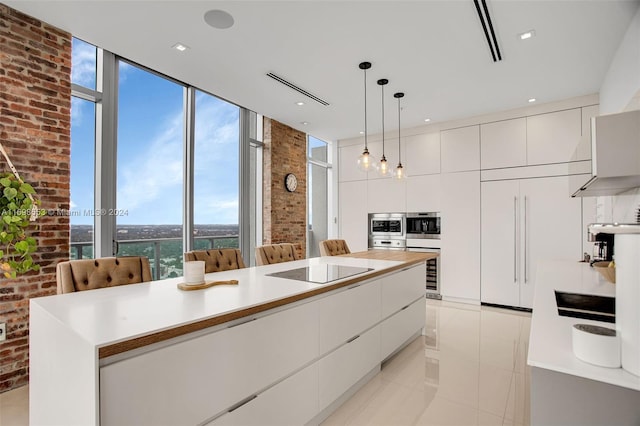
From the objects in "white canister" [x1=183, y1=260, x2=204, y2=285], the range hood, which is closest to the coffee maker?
the range hood

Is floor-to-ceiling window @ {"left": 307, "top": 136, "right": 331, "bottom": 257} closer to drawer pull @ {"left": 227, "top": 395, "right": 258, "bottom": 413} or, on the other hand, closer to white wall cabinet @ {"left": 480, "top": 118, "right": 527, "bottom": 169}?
white wall cabinet @ {"left": 480, "top": 118, "right": 527, "bottom": 169}

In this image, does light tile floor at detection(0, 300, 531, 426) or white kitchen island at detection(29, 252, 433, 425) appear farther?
light tile floor at detection(0, 300, 531, 426)

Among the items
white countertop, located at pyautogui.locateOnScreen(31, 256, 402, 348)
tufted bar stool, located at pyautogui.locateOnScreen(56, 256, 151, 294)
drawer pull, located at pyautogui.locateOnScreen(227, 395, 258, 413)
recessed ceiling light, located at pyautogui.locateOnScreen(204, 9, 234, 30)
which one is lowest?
drawer pull, located at pyautogui.locateOnScreen(227, 395, 258, 413)

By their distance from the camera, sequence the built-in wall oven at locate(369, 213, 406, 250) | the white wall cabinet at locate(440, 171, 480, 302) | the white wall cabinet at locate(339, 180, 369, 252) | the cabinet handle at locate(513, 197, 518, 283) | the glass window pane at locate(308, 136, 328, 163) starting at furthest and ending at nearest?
the glass window pane at locate(308, 136, 328, 163) → the white wall cabinet at locate(339, 180, 369, 252) → the built-in wall oven at locate(369, 213, 406, 250) → the white wall cabinet at locate(440, 171, 480, 302) → the cabinet handle at locate(513, 197, 518, 283)

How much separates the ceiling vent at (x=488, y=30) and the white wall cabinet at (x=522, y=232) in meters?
2.08

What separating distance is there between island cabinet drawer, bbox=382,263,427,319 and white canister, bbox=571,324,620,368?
173 centimetres

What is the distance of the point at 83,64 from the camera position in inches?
119

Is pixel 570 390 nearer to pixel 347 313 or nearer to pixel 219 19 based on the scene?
pixel 347 313

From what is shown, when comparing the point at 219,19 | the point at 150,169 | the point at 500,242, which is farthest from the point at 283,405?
the point at 500,242

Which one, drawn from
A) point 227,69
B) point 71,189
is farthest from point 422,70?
point 71,189

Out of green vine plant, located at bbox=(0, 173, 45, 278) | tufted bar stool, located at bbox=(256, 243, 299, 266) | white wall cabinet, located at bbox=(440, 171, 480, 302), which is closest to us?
green vine plant, located at bbox=(0, 173, 45, 278)

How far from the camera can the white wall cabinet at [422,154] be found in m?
5.21

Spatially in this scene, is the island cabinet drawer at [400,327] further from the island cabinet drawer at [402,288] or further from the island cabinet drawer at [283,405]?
the island cabinet drawer at [283,405]

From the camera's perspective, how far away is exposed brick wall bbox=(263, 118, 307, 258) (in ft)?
16.8
